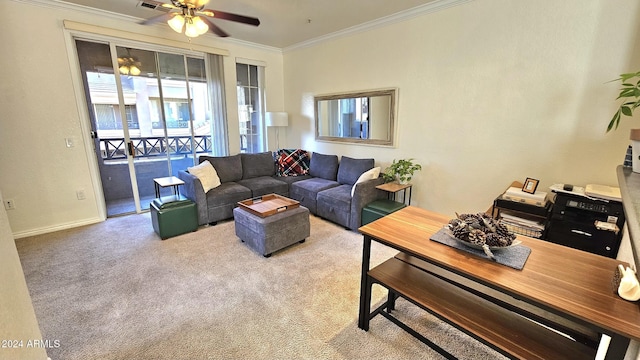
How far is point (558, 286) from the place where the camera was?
3.67 feet

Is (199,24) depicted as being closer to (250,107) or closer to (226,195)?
(226,195)

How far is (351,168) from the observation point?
13.4 ft

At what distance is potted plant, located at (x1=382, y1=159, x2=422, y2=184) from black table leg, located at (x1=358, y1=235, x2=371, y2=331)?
203 cm

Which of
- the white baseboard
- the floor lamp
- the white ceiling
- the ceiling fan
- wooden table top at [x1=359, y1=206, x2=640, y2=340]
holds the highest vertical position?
the white ceiling

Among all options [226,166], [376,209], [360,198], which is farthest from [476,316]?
[226,166]

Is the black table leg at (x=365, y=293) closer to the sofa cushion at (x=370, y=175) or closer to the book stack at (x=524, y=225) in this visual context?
the book stack at (x=524, y=225)

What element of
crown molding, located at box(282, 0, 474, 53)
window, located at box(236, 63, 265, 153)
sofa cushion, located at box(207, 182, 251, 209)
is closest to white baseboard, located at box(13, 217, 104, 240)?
sofa cushion, located at box(207, 182, 251, 209)

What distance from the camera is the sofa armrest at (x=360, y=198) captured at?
3371 mm

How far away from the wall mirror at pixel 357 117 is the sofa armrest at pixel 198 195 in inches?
88.6

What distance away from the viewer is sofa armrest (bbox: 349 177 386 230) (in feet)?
11.1

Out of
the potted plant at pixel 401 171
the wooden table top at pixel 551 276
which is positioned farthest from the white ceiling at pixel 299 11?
the wooden table top at pixel 551 276

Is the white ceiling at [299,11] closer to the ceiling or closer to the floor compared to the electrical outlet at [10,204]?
closer to the ceiling

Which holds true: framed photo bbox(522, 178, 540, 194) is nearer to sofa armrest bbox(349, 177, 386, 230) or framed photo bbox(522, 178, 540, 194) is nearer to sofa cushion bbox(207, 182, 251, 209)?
sofa armrest bbox(349, 177, 386, 230)

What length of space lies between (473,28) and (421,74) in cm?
69
